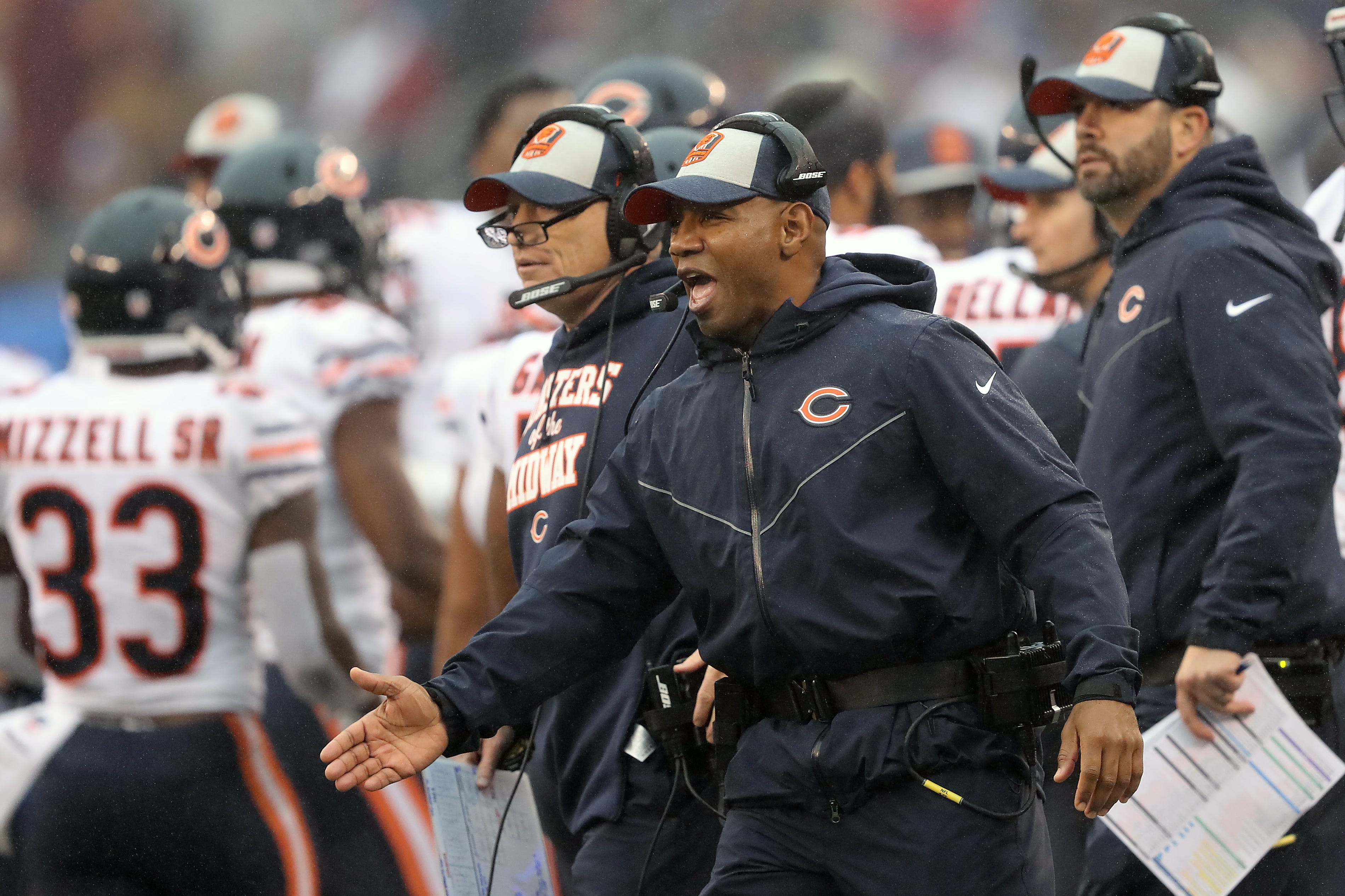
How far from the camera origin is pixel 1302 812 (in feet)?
11.4

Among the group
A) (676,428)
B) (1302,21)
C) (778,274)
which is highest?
(778,274)

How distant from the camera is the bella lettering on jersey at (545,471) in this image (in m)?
3.51

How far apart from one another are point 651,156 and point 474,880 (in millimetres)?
1588

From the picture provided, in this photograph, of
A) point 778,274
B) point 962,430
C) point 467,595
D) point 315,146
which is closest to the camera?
point 962,430

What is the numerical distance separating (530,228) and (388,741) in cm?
125

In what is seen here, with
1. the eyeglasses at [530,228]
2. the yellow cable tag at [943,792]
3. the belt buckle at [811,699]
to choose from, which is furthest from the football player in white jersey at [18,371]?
the yellow cable tag at [943,792]

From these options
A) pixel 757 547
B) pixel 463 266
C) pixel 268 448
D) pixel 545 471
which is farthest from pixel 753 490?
pixel 463 266

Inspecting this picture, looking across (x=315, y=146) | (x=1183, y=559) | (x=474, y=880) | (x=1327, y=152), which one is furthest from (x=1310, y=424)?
(x=315, y=146)

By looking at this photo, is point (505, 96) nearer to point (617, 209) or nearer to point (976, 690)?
point (617, 209)

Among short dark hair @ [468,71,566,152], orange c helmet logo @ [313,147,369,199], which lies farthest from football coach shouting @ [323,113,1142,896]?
short dark hair @ [468,71,566,152]

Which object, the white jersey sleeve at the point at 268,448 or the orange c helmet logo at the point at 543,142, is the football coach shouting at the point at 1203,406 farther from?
the white jersey sleeve at the point at 268,448

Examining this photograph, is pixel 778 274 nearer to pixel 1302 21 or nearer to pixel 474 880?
pixel 474 880

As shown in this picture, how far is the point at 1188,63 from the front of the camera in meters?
3.96

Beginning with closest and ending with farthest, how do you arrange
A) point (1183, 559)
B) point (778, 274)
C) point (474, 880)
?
point (778, 274) < point (474, 880) < point (1183, 559)
